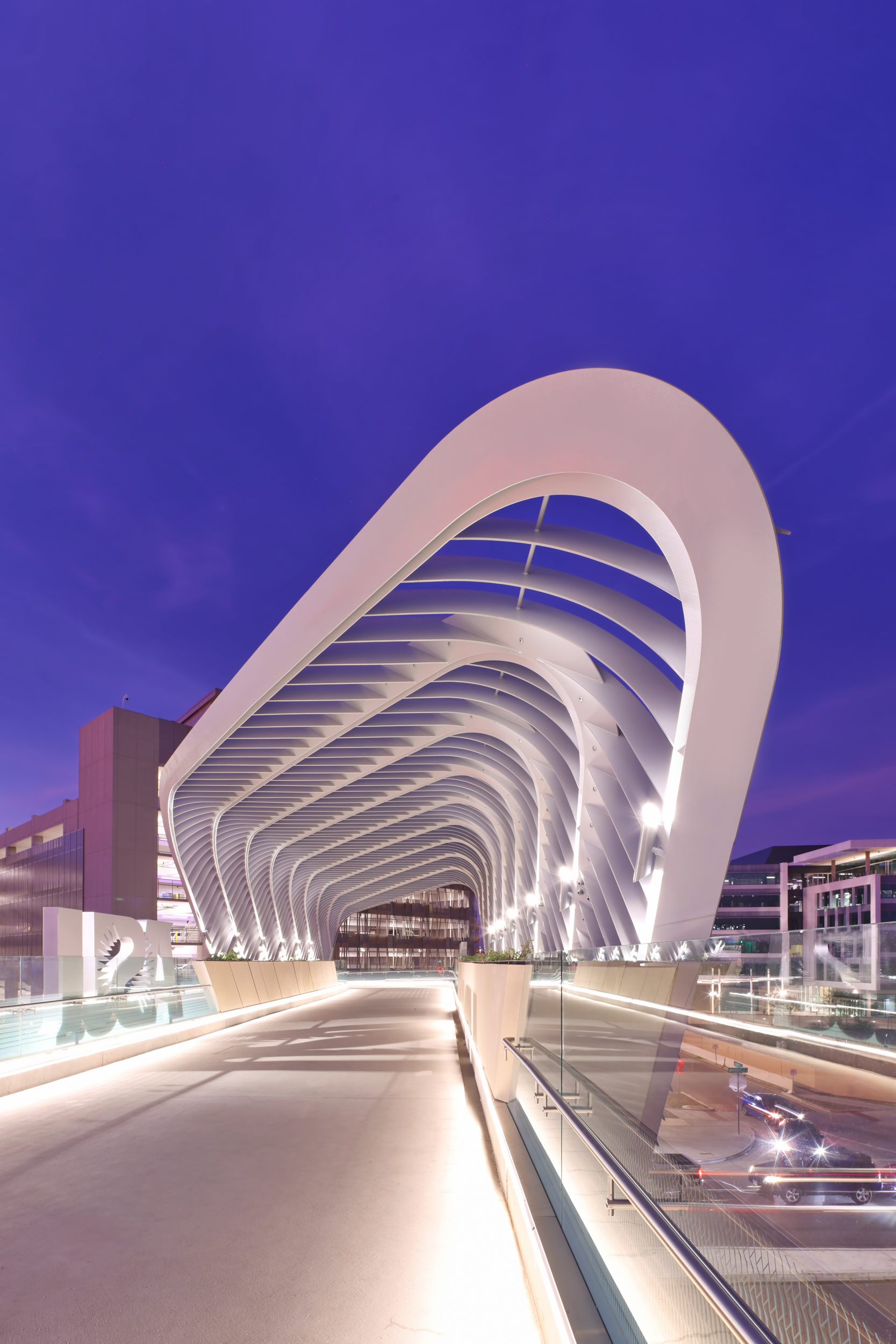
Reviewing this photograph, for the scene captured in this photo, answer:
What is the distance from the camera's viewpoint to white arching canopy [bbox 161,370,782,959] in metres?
10.9

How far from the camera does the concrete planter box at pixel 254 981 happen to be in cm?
2084

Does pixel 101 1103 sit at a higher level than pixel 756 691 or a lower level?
lower

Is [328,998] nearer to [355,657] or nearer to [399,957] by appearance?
[355,657]

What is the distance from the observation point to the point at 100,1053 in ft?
43.6

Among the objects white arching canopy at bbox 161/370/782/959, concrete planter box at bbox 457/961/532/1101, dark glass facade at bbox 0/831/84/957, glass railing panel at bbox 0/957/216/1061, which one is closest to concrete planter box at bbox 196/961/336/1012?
glass railing panel at bbox 0/957/216/1061

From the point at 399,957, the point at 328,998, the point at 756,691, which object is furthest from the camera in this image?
the point at 399,957

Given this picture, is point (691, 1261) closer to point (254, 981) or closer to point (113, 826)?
point (254, 981)

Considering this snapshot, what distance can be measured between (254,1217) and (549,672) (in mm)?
14889

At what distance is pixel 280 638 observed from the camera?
65.8 ft

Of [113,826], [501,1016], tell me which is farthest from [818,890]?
[501,1016]

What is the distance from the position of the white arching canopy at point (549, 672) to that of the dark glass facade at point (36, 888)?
10.2 metres

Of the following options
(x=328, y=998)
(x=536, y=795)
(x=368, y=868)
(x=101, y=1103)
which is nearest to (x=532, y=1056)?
(x=101, y=1103)

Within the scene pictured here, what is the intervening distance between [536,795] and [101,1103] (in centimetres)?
2158

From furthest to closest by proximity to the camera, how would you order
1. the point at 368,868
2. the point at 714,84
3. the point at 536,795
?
the point at 368,868, the point at 714,84, the point at 536,795
